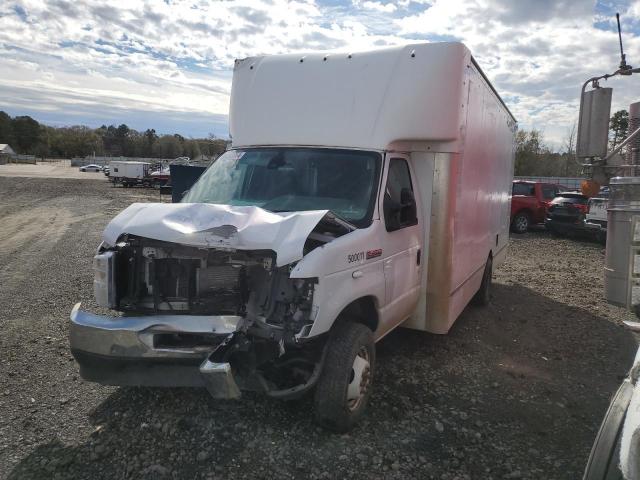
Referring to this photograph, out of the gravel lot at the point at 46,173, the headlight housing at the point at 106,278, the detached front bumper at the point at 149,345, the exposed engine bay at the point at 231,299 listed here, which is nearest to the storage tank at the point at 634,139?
the exposed engine bay at the point at 231,299

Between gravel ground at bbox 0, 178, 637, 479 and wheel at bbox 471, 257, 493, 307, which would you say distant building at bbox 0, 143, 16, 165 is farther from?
wheel at bbox 471, 257, 493, 307

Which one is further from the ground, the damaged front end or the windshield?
the windshield

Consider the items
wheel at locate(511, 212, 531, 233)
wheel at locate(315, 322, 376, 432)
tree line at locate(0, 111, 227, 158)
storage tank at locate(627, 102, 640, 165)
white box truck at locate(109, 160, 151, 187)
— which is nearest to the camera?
storage tank at locate(627, 102, 640, 165)

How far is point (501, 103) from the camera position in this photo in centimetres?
799

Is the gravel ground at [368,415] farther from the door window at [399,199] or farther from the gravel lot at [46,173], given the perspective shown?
the gravel lot at [46,173]

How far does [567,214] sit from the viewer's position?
1695 cm

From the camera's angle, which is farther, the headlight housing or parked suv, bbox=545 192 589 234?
parked suv, bbox=545 192 589 234

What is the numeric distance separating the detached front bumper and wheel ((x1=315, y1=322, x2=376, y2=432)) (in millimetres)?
767

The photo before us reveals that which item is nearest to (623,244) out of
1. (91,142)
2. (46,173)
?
(46,173)

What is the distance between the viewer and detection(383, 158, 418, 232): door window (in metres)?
4.45

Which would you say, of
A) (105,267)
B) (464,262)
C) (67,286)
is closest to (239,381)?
(105,267)

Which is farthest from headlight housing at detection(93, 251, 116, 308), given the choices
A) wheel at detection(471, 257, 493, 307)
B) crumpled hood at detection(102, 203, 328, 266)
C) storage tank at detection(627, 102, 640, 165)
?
wheel at detection(471, 257, 493, 307)

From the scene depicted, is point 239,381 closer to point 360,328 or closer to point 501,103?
point 360,328

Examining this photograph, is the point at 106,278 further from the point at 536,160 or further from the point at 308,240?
the point at 536,160
